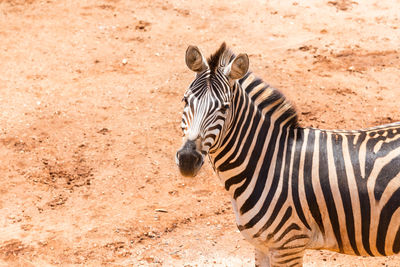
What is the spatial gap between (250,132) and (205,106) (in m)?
0.74

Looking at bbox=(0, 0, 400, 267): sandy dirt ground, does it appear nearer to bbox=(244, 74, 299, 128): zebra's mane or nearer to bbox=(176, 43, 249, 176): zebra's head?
bbox=(244, 74, 299, 128): zebra's mane

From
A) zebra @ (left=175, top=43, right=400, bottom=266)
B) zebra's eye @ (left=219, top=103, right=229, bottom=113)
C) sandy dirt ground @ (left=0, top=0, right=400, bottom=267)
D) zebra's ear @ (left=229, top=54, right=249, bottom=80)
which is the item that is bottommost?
sandy dirt ground @ (left=0, top=0, right=400, bottom=267)

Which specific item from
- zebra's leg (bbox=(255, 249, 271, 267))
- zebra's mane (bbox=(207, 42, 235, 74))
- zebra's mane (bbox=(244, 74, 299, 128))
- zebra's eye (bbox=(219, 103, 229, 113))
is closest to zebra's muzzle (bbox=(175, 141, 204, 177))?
zebra's eye (bbox=(219, 103, 229, 113))

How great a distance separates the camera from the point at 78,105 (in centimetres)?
1121

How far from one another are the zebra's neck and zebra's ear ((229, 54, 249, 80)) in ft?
0.46

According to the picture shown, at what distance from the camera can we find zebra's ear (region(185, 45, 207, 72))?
5.35 m

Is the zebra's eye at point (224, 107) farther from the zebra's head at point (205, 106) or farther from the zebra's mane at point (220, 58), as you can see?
the zebra's mane at point (220, 58)

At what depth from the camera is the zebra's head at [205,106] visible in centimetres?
489

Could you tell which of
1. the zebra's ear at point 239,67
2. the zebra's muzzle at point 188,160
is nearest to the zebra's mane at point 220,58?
the zebra's ear at point 239,67

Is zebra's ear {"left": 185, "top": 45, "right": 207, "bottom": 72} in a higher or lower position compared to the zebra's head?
higher

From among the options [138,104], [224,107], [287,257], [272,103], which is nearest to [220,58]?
[224,107]

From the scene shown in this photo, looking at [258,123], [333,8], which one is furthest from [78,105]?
[333,8]

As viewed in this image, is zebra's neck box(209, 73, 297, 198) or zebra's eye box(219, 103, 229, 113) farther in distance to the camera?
zebra's neck box(209, 73, 297, 198)

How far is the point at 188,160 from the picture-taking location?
4848 mm
